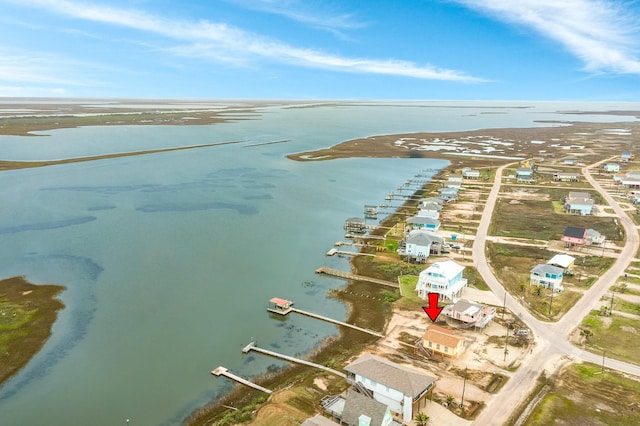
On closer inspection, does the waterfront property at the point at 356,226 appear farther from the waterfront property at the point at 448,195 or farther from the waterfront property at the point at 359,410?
the waterfront property at the point at 359,410

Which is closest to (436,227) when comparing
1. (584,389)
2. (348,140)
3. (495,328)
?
(495,328)

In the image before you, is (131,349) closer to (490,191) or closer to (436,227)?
(436,227)

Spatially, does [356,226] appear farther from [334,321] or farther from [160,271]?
[160,271]

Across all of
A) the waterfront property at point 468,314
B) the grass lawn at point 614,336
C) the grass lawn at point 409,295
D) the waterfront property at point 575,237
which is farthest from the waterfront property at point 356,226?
the grass lawn at point 614,336

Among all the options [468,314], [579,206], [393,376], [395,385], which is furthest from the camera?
[579,206]

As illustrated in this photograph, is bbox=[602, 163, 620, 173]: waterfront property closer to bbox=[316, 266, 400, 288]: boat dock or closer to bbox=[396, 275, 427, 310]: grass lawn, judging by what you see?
bbox=[396, 275, 427, 310]: grass lawn

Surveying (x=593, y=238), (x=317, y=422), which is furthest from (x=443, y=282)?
(x=593, y=238)

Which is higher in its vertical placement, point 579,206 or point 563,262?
point 579,206
